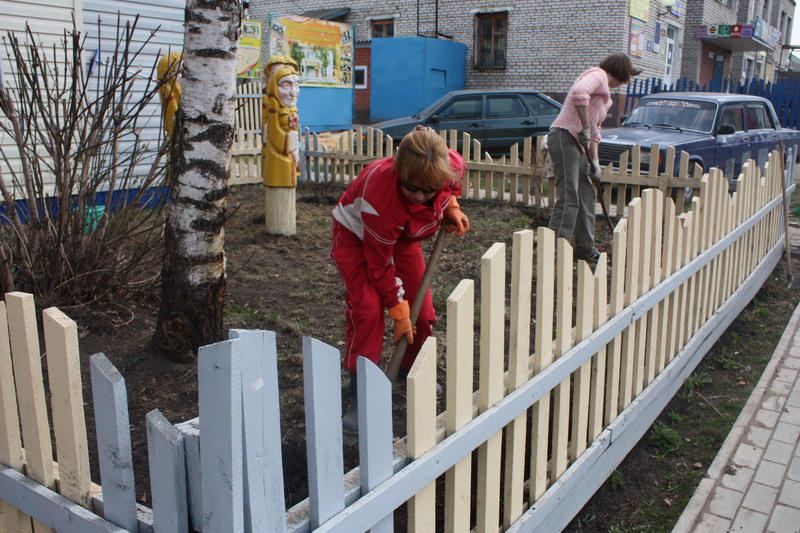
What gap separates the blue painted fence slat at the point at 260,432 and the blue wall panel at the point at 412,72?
68.0ft

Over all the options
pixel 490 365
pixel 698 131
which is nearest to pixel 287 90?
pixel 490 365

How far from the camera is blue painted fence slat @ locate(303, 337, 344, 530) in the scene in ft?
4.62

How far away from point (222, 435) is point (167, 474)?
0.60 ft

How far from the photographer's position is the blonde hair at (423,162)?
2369 millimetres

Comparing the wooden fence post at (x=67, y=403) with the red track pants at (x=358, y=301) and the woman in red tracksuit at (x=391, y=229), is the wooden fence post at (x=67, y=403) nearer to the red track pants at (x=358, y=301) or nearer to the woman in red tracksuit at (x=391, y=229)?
the woman in red tracksuit at (x=391, y=229)

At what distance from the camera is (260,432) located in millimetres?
1331

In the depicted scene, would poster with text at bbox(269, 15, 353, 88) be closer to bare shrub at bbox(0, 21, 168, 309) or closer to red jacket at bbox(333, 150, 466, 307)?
bare shrub at bbox(0, 21, 168, 309)

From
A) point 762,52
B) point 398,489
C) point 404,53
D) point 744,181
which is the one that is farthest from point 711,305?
point 762,52

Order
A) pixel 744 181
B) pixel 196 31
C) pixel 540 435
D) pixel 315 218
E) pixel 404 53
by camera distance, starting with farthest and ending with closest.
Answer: pixel 404 53 → pixel 315 218 → pixel 744 181 → pixel 196 31 → pixel 540 435

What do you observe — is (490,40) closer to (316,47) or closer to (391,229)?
(316,47)

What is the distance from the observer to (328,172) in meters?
10.2

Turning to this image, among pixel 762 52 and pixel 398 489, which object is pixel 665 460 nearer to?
pixel 398 489

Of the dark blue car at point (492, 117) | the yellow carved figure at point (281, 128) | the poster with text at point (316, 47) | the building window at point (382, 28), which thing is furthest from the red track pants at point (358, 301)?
the building window at point (382, 28)

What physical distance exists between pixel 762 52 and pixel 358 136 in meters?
31.0
